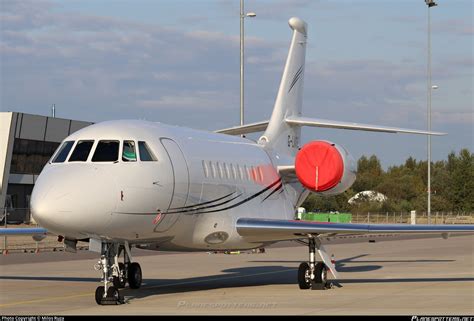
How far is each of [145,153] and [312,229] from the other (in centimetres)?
447

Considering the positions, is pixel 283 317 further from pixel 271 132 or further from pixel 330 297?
pixel 271 132

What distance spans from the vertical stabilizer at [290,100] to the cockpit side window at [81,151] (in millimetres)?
8453

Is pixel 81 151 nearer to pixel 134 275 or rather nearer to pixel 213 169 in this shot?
pixel 213 169

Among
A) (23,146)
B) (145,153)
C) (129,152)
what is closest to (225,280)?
(145,153)

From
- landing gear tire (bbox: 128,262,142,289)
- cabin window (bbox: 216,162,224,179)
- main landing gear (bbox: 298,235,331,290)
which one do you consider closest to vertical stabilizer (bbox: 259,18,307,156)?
cabin window (bbox: 216,162,224,179)

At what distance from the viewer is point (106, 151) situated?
58.4ft

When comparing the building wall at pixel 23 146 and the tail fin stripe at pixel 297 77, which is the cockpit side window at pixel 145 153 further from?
the building wall at pixel 23 146

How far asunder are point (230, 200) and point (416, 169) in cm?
13236

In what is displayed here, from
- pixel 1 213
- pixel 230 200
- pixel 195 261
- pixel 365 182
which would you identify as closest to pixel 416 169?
pixel 365 182

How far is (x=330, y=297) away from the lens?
62.5 feet

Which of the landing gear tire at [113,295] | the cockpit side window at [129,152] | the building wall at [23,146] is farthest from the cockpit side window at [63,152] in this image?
the building wall at [23,146]

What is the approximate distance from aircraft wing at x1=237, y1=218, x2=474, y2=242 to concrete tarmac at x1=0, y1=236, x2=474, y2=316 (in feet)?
4.08

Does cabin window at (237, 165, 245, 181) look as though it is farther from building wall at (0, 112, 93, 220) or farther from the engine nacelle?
building wall at (0, 112, 93, 220)

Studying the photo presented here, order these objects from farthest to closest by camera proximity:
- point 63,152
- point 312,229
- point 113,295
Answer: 1. point 312,229
2. point 63,152
3. point 113,295
